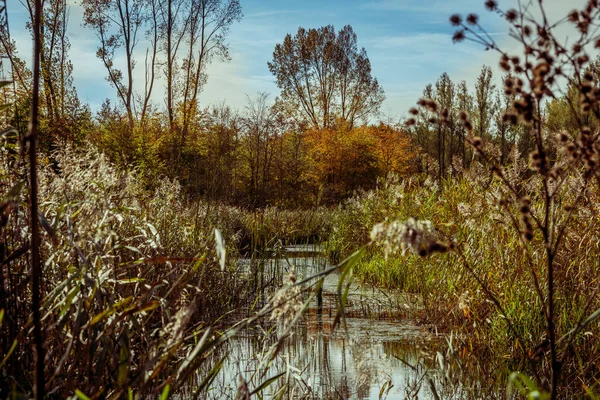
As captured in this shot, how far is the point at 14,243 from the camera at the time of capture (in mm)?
2633

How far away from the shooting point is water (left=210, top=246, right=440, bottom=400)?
375 cm

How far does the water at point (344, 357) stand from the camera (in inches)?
147

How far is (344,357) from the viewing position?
4770 mm

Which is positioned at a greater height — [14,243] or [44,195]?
[44,195]

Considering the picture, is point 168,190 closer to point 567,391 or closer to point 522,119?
point 567,391

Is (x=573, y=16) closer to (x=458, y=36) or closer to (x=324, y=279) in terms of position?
(x=458, y=36)

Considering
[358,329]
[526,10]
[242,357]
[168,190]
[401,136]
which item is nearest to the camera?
[526,10]

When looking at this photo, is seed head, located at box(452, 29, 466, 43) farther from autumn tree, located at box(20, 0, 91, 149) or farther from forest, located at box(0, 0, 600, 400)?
autumn tree, located at box(20, 0, 91, 149)

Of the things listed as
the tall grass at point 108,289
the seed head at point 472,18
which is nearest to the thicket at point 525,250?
the seed head at point 472,18

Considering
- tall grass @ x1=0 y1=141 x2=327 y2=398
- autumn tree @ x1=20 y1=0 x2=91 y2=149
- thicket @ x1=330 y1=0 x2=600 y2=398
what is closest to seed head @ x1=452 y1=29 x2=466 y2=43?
thicket @ x1=330 y1=0 x2=600 y2=398

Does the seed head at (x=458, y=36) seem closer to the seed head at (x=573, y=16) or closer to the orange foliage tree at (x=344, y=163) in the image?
the seed head at (x=573, y=16)

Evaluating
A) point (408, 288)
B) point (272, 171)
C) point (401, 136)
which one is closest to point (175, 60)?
point (272, 171)

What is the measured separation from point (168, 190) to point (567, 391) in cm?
389

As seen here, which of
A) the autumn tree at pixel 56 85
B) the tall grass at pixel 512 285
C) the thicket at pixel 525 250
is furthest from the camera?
the autumn tree at pixel 56 85
